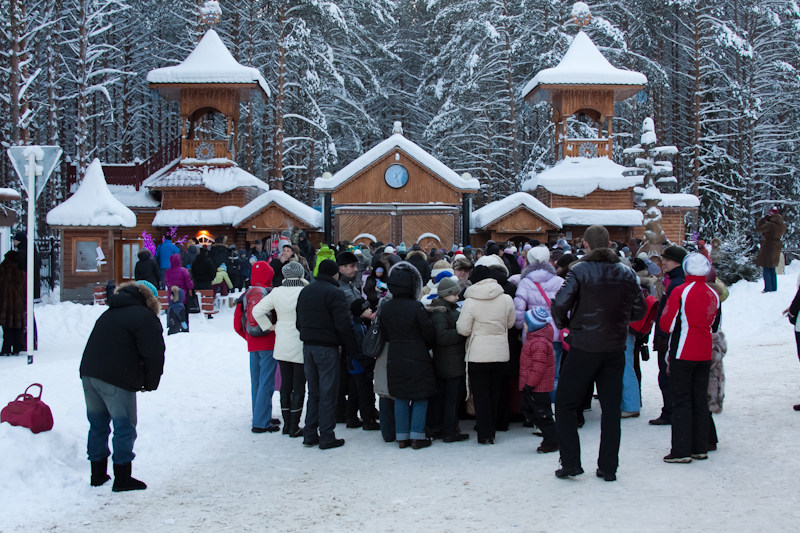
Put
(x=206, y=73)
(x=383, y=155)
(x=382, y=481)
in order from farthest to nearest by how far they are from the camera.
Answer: (x=206, y=73), (x=383, y=155), (x=382, y=481)

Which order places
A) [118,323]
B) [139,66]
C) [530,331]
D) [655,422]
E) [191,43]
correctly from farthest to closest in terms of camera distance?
[139,66] < [191,43] < [655,422] < [530,331] < [118,323]

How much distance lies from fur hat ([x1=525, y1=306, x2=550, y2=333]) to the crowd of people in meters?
0.02

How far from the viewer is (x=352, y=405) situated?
7320mm

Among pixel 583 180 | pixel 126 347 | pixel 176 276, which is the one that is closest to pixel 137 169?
pixel 176 276

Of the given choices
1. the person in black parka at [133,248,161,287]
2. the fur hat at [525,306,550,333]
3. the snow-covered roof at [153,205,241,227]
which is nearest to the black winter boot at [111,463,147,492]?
the fur hat at [525,306,550,333]

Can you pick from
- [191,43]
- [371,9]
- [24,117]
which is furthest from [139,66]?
[24,117]

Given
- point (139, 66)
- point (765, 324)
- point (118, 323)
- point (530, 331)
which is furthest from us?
point (139, 66)

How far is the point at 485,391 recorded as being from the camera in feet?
21.0

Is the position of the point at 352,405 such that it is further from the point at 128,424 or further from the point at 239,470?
the point at 128,424

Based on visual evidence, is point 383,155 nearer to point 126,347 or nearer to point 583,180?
point 583,180

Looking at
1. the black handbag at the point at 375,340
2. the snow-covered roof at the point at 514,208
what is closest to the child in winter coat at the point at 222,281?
the snow-covered roof at the point at 514,208

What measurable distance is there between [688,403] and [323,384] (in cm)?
307

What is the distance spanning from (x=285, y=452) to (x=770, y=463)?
3.98 metres

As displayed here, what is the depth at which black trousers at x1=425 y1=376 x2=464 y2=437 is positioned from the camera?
6.55 m
